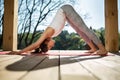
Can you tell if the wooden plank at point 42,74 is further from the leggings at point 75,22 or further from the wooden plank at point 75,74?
the leggings at point 75,22

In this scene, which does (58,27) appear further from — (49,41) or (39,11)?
(39,11)

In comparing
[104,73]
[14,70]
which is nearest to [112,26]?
[104,73]

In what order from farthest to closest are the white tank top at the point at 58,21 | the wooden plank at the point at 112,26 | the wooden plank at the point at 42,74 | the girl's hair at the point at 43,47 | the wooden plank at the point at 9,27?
1. the wooden plank at the point at 9,27
2. the wooden plank at the point at 112,26
3. the girl's hair at the point at 43,47
4. the white tank top at the point at 58,21
5. the wooden plank at the point at 42,74

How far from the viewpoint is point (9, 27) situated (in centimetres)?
396

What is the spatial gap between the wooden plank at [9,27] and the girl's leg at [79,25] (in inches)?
57.2

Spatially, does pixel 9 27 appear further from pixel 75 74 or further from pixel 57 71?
pixel 75 74

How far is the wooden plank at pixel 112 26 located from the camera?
377cm

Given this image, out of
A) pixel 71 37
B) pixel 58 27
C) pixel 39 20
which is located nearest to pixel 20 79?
pixel 58 27

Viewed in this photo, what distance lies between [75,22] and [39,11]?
883 centimetres

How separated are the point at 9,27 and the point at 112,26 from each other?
202 cm

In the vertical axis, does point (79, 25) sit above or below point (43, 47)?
above

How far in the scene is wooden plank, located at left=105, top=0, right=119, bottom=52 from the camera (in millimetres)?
3773

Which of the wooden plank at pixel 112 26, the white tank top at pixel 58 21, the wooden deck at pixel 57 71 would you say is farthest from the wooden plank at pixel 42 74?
the wooden plank at pixel 112 26

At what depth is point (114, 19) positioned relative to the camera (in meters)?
3.79
